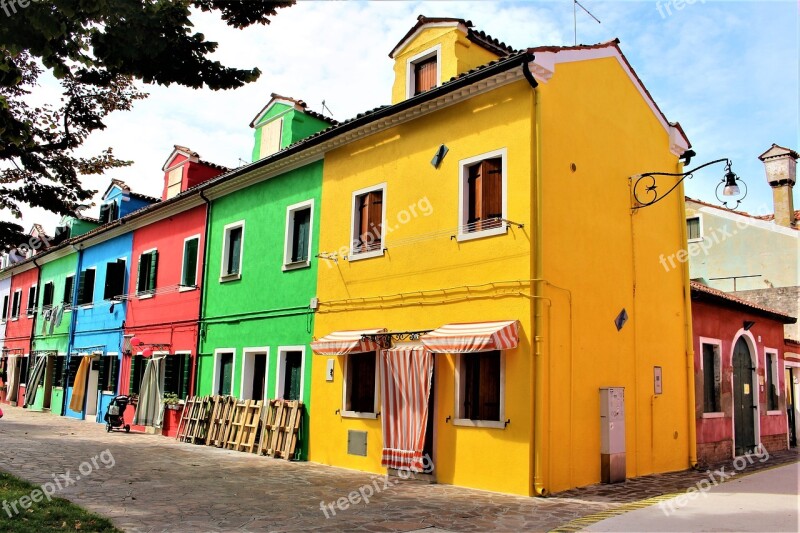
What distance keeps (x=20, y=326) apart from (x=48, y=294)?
4.18 m

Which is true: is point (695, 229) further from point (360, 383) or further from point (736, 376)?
point (360, 383)

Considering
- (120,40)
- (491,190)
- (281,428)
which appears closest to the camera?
(120,40)

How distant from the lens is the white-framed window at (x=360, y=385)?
12961 mm

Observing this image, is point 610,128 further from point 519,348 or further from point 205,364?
point 205,364

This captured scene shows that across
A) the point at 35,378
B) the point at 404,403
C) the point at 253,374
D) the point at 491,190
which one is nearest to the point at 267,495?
the point at 404,403

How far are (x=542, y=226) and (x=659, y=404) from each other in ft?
16.3

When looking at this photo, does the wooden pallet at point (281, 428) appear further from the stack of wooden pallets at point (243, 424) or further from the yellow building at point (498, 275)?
the yellow building at point (498, 275)

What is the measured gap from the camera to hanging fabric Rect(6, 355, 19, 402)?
31.6 metres

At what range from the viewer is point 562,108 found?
11.6 meters

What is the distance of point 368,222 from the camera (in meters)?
13.7

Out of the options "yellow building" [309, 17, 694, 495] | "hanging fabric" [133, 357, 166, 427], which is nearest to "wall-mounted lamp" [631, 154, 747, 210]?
"yellow building" [309, 17, 694, 495]

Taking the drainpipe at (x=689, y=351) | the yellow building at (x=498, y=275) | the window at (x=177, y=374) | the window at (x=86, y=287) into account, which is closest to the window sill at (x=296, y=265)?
the yellow building at (x=498, y=275)

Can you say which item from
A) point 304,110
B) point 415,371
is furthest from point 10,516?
point 304,110

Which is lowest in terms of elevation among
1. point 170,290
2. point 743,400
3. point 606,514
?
point 606,514
